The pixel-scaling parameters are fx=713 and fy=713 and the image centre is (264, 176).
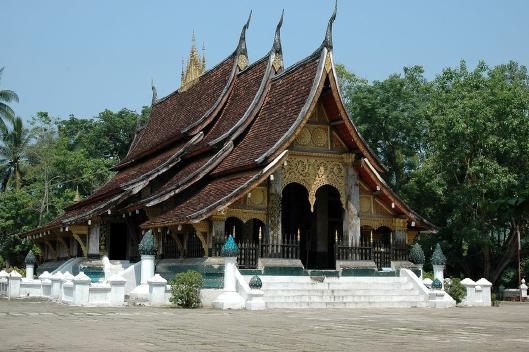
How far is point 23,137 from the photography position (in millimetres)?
45219

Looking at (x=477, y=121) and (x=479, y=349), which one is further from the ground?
(x=477, y=121)

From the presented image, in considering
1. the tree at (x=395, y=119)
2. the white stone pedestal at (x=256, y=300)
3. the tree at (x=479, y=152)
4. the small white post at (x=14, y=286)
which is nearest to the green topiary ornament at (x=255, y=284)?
the white stone pedestal at (x=256, y=300)

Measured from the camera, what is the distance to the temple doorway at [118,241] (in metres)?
23.2

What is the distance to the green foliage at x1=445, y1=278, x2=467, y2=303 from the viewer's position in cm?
1842

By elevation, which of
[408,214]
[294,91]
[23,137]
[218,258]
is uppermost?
[23,137]

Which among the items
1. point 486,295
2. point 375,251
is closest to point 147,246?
point 375,251

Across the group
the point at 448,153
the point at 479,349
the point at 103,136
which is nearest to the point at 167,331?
the point at 479,349

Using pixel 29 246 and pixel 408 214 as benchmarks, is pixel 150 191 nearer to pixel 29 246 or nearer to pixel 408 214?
pixel 408 214

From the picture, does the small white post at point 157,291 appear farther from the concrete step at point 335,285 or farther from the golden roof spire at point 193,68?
the golden roof spire at point 193,68

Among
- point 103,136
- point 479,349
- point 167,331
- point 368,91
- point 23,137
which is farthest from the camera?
point 103,136

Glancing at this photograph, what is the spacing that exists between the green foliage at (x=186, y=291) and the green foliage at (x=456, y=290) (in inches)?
267

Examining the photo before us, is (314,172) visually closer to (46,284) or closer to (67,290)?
(67,290)

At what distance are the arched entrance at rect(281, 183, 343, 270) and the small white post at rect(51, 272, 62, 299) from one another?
6396mm

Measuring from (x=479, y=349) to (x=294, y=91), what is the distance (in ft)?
42.0
